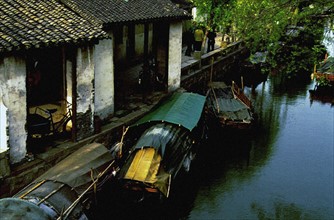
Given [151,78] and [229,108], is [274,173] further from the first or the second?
[151,78]

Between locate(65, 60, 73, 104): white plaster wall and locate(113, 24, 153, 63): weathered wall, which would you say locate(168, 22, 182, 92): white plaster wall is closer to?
locate(113, 24, 153, 63): weathered wall

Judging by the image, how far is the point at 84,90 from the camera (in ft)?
53.0

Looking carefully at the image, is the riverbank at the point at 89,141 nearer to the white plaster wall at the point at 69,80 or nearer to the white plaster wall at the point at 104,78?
the white plaster wall at the point at 104,78

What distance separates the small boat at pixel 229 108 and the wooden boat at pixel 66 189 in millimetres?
10078

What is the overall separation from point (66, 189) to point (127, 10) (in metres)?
9.75

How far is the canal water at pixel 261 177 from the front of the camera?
16.7 metres

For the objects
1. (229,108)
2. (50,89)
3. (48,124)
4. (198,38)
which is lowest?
(229,108)

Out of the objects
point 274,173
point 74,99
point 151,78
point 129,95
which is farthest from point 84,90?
point 274,173

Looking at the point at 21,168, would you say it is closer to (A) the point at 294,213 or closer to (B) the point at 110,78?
(B) the point at 110,78

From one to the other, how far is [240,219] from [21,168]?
8.25 m

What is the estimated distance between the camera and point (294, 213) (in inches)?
664

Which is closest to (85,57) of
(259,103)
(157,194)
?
(157,194)

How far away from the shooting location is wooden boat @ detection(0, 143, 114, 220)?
10430 millimetres

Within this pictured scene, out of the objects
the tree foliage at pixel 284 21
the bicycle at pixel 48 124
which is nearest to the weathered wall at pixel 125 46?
the bicycle at pixel 48 124
